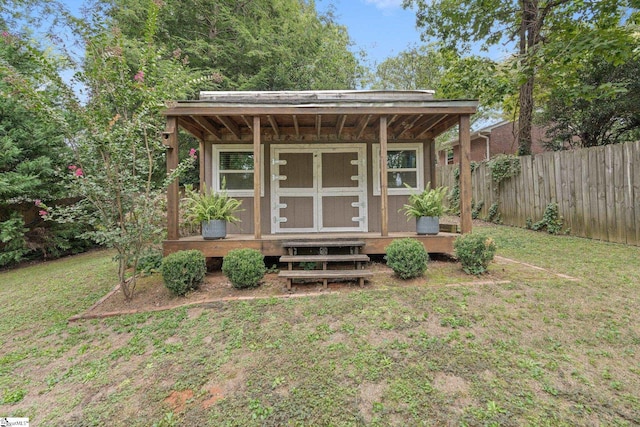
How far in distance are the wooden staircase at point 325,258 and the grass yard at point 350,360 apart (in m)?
0.39

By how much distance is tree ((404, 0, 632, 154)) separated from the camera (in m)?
6.57

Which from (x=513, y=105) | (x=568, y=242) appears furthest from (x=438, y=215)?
(x=513, y=105)

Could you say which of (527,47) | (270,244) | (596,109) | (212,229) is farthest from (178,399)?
(596,109)

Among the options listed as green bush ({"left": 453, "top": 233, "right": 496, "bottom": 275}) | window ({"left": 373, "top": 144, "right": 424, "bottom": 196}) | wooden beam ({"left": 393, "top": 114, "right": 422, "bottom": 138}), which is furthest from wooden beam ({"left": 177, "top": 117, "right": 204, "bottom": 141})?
green bush ({"left": 453, "top": 233, "right": 496, "bottom": 275})

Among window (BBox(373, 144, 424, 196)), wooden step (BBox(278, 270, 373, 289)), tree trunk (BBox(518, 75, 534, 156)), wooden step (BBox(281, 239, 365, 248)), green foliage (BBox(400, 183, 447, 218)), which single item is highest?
tree trunk (BBox(518, 75, 534, 156))

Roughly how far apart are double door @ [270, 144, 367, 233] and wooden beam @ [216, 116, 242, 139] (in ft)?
2.41

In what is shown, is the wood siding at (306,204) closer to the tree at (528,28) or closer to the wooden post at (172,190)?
the wooden post at (172,190)

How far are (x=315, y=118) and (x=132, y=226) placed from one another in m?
3.38

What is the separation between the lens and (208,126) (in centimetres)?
527

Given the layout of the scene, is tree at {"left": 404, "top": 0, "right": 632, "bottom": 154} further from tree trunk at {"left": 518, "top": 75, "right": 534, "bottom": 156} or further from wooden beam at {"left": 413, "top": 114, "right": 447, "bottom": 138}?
wooden beam at {"left": 413, "top": 114, "right": 447, "bottom": 138}

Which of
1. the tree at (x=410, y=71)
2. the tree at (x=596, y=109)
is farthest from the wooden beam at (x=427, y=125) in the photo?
the tree at (x=410, y=71)

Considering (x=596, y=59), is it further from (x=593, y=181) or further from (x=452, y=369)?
(x=452, y=369)

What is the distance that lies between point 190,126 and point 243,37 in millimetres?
7263

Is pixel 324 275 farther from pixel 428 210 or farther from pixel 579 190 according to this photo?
pixel 579 190
